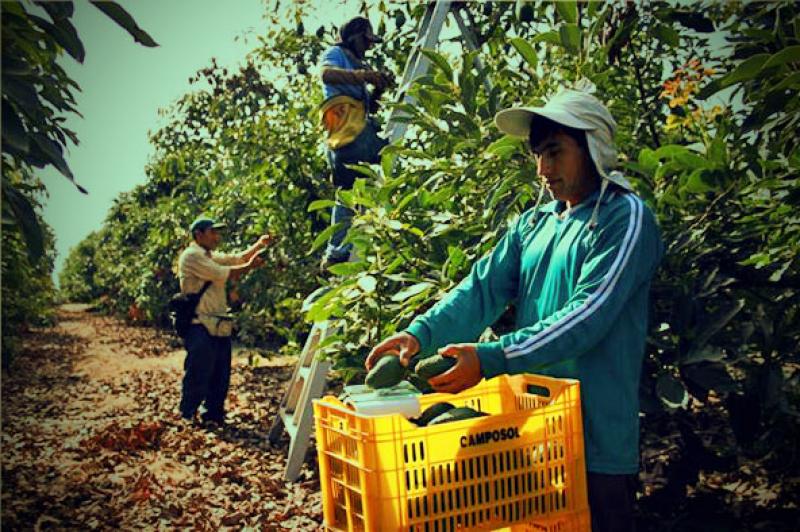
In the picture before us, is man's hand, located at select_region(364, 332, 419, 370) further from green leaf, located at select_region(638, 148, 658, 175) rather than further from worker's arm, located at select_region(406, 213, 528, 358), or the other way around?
green leaf, located at select_region(638, 148, 658, 175)

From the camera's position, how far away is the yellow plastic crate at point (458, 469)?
177cm

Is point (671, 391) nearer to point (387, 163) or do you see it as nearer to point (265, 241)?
point (387, 163)

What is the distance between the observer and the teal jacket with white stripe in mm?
1988

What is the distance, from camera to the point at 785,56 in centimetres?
254

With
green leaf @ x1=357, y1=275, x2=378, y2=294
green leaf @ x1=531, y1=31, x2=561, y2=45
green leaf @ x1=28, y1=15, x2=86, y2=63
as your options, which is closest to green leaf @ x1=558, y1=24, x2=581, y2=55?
green leaf @ x1=531, y1=31, x2=561, y2=45

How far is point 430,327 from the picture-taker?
7.43ft

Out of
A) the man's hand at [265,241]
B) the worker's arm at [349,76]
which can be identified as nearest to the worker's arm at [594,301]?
the worker's arm at [349,76]

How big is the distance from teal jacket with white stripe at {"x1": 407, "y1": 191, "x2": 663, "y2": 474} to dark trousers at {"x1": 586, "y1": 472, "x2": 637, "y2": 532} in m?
0.03

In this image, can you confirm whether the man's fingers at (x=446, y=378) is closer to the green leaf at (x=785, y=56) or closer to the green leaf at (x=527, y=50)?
the green leaf at (x=785, y=56)

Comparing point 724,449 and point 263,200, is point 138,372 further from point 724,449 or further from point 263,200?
point 724,449

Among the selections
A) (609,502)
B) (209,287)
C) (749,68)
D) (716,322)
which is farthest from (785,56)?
(209,287)

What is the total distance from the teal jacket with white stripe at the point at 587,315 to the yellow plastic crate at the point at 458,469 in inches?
4.3

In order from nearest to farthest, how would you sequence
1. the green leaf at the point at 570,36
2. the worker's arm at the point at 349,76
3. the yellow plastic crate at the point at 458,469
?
1. the yellow plastic crate at the point at 458,469
2. the green leaf at the point at 570,36
3. the worker's arm at the point at 349,76

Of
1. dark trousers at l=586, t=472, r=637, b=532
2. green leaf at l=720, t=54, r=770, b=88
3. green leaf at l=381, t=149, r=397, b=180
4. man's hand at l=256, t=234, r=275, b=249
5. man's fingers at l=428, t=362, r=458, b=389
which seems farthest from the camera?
man's hand at l=256, t=234, r=275, b=249
